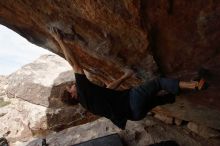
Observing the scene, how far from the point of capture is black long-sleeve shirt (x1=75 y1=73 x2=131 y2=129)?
3.71 meters

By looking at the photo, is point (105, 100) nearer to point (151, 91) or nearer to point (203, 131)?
point (151, 91)

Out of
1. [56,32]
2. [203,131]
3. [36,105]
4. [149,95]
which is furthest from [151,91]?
[36,105]

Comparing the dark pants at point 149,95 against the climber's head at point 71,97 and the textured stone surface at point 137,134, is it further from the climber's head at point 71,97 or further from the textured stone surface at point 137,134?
the textured stone surface at point 137,134

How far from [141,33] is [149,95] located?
0.74m

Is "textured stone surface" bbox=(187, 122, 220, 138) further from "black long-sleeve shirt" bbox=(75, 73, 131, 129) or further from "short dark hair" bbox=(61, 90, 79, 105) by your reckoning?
"short dark hair" bbox=(61, 90, 79, 105)

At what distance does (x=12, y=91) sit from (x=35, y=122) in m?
1.43


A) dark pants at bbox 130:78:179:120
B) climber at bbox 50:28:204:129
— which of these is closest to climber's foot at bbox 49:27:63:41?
climber at bbox 50:28:204:129

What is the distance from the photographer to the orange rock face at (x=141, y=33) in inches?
121

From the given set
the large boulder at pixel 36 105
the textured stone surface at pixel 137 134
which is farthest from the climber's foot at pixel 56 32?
the large boulder at pixel 36 105

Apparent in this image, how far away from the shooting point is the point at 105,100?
3.77m

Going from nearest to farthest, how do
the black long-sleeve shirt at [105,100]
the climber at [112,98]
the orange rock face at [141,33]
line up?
the orange rock face at [141,33], the climber at [112,98], the black long-sleeve shirt at [105,100]

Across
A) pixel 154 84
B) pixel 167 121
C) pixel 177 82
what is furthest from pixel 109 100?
pixel 167 121

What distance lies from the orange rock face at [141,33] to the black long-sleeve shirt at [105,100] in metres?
0.47

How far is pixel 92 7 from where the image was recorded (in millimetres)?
3230
